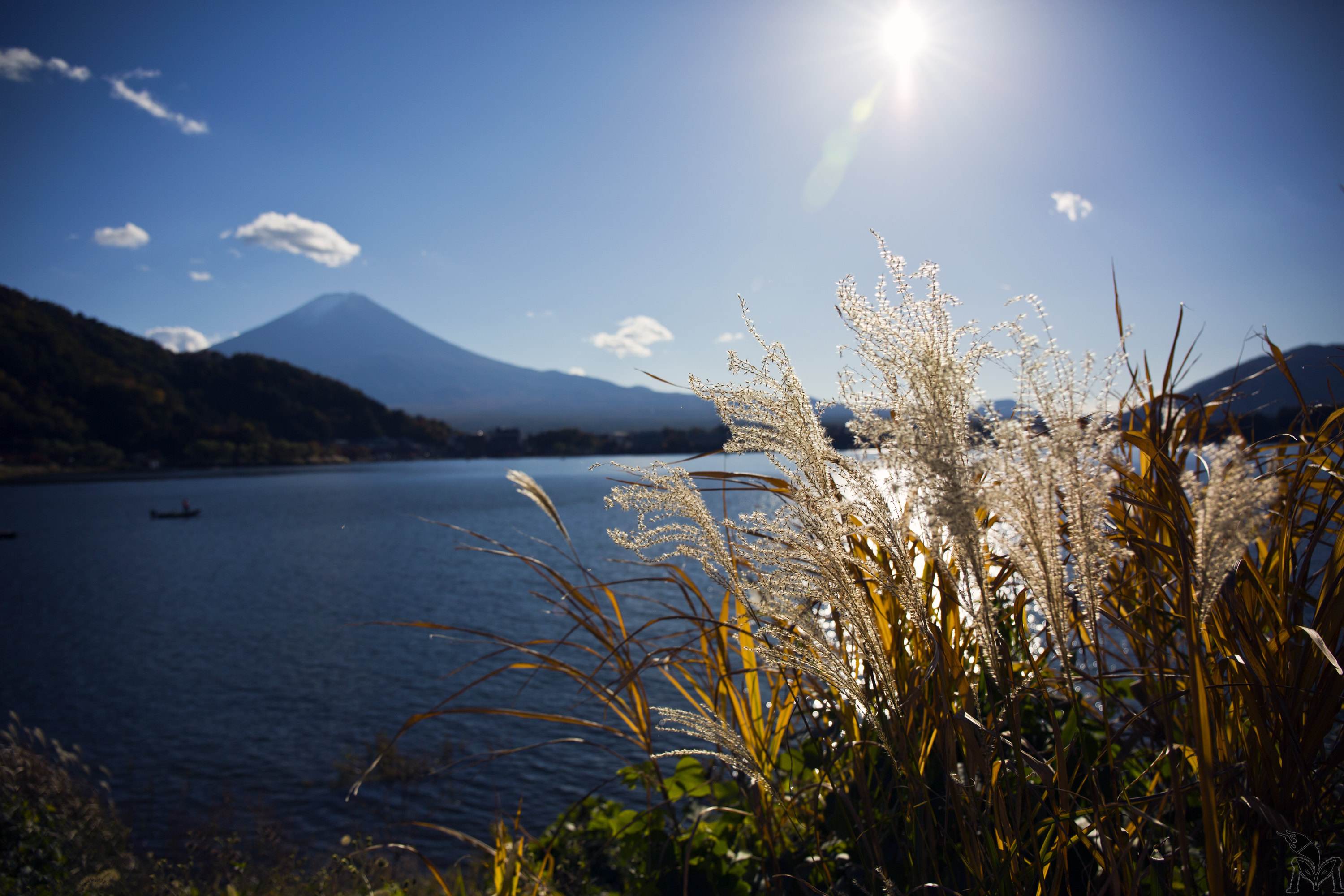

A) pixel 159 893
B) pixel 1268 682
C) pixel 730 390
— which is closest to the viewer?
pixel 1268 682

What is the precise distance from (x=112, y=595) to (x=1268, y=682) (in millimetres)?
30619

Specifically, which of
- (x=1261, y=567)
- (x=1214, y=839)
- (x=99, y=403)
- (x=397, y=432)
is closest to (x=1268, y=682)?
(x=1214, y=839)

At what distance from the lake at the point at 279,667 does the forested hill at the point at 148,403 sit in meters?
46.9

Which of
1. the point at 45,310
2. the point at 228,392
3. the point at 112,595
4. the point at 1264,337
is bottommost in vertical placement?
the point at 112,595

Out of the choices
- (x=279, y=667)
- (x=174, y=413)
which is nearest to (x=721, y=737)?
(x=279, y=667)

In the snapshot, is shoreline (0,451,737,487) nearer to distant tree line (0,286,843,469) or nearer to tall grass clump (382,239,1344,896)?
distant tree line (0,286,843,469)

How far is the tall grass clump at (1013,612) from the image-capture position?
2.97 feet

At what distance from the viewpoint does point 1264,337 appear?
1424mm

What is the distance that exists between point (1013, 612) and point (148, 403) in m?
101

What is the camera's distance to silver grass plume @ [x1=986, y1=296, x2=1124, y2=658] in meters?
0.89

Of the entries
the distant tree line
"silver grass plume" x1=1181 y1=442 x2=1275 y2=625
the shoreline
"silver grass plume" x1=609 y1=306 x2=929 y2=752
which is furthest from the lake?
the distant tree line

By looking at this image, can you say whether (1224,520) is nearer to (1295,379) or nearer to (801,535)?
(801,535)

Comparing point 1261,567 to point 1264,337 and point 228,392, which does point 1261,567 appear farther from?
point 228,392

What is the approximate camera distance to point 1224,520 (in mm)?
740
